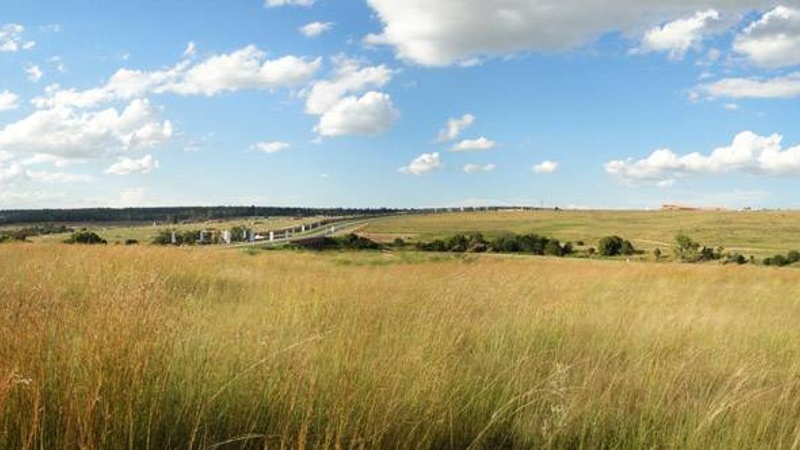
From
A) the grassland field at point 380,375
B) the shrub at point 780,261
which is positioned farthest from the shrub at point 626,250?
the grassland field at point 380,375

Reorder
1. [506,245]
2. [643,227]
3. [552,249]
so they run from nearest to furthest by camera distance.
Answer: [552,249] < [506,245] < [643,227]

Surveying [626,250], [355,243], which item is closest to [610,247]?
[626,250]

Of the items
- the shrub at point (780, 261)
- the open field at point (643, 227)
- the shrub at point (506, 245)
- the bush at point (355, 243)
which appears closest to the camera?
the shrub at point (780, 261)

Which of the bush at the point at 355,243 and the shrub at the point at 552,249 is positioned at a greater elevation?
the bush at the point at 355,243

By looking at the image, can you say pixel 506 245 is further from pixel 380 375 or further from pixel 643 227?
pixel 380 375

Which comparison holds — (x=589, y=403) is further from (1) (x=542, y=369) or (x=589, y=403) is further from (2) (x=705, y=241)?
(2) (x=705, y=241)

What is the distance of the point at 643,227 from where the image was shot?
90938mm

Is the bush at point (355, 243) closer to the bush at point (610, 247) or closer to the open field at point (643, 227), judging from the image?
the open field at point (643, 227)

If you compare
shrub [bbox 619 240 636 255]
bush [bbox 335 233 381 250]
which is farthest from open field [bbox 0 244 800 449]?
shrub [bbox 619 240 636 255]

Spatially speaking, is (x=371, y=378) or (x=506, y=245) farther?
(x=506, y=245)

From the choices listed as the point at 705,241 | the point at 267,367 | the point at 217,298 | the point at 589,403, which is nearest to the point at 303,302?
the point at 217,298

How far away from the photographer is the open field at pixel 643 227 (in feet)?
222

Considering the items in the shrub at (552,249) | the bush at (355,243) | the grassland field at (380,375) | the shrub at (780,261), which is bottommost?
the shrub at (780,261)

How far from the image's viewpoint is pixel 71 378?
124 inches
